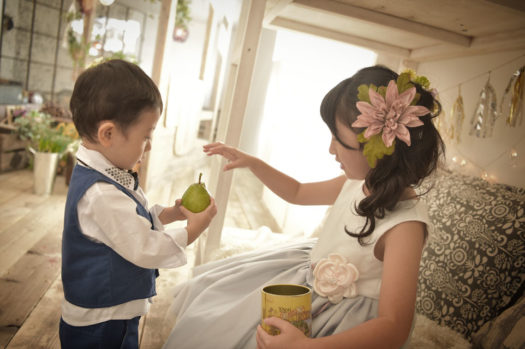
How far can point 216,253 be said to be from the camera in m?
1.75

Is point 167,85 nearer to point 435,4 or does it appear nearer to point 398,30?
point 398,30

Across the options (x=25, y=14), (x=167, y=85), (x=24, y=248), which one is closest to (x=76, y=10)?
(x=25, y=14)

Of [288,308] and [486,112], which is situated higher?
[486,112]

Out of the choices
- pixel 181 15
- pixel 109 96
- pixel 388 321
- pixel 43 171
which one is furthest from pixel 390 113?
pixel 181 15

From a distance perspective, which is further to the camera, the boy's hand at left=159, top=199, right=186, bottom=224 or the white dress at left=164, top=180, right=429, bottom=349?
the boy's hand at left=159, top=199, right=186, bottom=224

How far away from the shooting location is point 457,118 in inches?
68.2

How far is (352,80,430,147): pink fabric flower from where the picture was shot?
923mm

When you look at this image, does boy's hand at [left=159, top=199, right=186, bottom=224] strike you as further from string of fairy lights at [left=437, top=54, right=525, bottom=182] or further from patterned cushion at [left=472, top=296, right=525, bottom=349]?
string of fairy lights at [left=437, top=54, right=525, bottom=182]

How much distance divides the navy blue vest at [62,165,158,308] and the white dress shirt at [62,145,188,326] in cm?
2

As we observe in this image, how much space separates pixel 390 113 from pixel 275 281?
59 centimetres

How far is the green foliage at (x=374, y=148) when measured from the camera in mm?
930

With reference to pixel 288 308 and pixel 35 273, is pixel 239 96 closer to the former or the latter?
pixel 288 308

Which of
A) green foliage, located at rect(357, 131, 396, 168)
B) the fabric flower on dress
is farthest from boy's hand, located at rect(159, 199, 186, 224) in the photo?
green foliage, located at rect(357, 131, 396, 168)

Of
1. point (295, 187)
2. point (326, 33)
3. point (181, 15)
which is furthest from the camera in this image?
point (181, 15)
